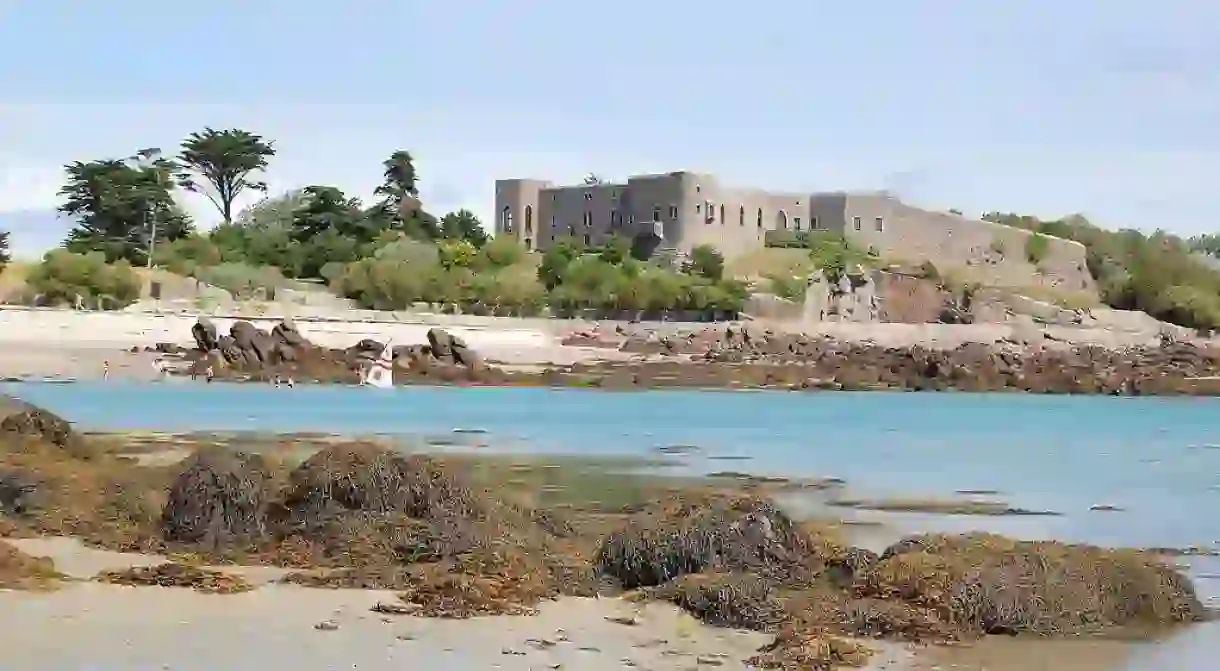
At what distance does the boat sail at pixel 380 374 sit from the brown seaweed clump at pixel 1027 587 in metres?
33.8

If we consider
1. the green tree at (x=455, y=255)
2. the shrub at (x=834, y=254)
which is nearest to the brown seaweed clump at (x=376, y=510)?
the green tree at (x=455, y=255)

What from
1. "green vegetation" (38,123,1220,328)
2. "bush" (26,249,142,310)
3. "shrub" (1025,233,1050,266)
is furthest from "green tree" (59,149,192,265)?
"shrub" (1025,233,1050,266)

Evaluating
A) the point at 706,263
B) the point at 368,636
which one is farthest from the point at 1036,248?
the point at 368,636

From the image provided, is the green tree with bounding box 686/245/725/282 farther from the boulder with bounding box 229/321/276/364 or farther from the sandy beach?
the boulder with bounding box 229/321/276/364

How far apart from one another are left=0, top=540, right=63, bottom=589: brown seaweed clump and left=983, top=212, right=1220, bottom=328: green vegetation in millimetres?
87486

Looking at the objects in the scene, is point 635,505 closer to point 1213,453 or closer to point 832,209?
point 1213,453

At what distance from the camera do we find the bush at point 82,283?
2233 inches

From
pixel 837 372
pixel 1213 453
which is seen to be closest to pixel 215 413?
pixel 1213 453

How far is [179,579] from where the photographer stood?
384 inches

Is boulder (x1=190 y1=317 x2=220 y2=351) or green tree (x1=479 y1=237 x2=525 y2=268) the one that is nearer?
boulder (x1=190 y1=317 x2=220 y2=351)

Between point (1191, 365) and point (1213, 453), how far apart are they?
35.6 metres

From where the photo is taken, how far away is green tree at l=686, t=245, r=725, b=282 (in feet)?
278

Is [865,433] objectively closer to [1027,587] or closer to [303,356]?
[303,356]

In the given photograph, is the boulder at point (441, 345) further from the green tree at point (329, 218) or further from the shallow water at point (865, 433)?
the green tree at point (329, 218)
